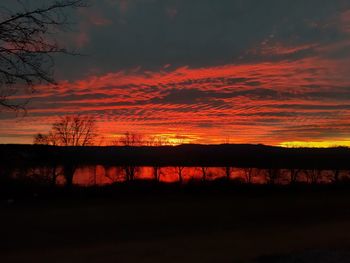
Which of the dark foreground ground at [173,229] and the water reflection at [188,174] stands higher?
the water reflection at [188,174]

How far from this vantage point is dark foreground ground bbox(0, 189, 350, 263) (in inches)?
420

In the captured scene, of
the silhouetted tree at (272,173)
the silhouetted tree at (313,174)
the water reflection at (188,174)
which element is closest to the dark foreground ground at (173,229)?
the water reflection at (188,174)

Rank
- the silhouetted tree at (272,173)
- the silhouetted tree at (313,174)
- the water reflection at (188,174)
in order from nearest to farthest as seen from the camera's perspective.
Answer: the water reflection at (188,174) < the silhouetted tree at (272,173) < the silhouetted tree at (313,174)

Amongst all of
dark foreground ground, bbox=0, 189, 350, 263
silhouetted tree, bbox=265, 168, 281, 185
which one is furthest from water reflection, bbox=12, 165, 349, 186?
dark foreground ground, bbox=0, 189, 350, 263

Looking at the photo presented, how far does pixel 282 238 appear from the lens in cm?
1282

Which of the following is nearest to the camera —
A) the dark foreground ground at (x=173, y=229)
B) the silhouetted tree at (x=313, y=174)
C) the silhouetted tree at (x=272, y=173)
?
the dark foreground ground at (x=173, y=229)

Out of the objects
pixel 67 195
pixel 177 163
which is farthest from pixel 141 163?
pixel 67 195

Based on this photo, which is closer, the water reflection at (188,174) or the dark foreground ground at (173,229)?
the dark foreground ground at (173,229)

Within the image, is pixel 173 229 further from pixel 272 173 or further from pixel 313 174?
pixel 313 174

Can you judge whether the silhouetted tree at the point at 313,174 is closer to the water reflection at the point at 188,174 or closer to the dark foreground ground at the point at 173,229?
the water reflection at the point at 188,174

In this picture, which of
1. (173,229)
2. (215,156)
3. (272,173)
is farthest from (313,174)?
(173,229)

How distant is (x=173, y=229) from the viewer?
1428 centimetres

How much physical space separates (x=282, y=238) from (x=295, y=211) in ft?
18.3

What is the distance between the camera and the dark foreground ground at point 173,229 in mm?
10664
